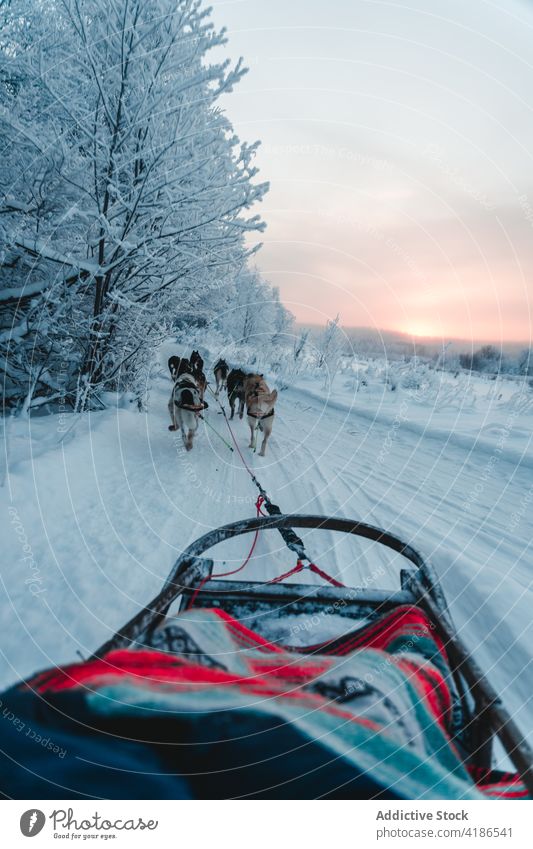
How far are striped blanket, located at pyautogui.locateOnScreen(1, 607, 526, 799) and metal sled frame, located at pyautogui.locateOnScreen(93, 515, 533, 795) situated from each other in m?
0.07

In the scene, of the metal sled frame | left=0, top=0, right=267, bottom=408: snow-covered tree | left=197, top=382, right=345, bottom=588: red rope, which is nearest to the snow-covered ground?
left=197, top=382, right=345, bottom=588: red rope

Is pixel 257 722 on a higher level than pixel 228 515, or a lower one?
higher

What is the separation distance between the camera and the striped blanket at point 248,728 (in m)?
1.11

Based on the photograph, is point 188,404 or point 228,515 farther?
point 188,404

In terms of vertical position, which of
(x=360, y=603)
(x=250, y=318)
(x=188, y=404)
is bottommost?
(x=360, y=603)

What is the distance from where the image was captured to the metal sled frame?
43.9 inches

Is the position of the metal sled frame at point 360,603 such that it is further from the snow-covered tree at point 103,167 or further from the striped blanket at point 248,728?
the snow-covered tree at point 103,167

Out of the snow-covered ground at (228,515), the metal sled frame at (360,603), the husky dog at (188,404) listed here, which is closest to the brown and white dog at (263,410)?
the snow-covered ground at (228,515)

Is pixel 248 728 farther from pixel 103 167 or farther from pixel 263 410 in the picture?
pixel 103 167

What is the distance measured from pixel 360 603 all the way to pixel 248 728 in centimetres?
81

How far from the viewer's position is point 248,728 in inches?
45.5

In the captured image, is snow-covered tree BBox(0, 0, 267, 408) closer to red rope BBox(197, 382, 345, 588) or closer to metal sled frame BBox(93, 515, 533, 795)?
red rope BBox(197, 382, 345, 588)

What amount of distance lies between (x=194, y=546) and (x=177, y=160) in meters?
5.41

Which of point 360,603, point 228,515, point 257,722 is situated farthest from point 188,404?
point 257,722
